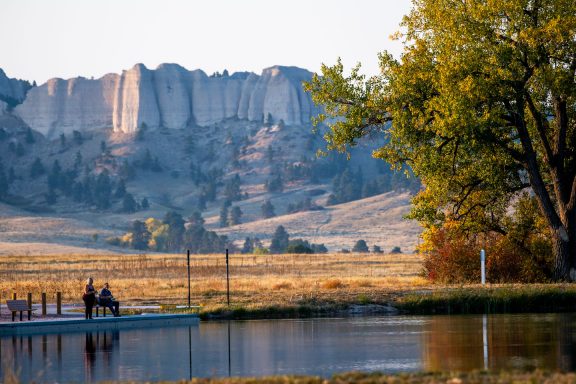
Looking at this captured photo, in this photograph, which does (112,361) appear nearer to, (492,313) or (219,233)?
(492,313)

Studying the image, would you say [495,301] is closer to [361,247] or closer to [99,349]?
[99,349]

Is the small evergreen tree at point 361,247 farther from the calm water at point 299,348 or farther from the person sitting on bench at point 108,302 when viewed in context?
the person sitting on bench at point 108,302

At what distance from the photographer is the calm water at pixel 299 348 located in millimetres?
20281

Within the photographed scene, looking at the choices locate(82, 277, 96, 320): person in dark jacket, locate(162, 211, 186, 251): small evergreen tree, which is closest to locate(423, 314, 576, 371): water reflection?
locate(82, 277, 96, 320): person in dark jacket

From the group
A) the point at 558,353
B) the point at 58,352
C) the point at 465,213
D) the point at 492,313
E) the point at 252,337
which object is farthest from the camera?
the point at 465,213

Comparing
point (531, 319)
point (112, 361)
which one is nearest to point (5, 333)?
point (112, 361)

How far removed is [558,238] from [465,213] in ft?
11.4

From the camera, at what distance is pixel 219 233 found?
197 m

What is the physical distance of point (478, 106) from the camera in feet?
121

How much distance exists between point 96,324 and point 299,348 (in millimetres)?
8304

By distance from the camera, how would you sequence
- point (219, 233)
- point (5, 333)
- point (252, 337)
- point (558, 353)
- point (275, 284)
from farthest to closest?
point (219, 233), point (275, 284), point (5, 333), point (252, 337), point (558, 353)

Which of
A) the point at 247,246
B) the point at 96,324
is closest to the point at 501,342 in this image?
the point at 96,324

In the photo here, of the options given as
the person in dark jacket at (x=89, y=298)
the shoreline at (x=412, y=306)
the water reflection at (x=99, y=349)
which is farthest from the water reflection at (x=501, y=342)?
the person in dark jacket at (x=89, y=298)

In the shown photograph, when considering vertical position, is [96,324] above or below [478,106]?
below
